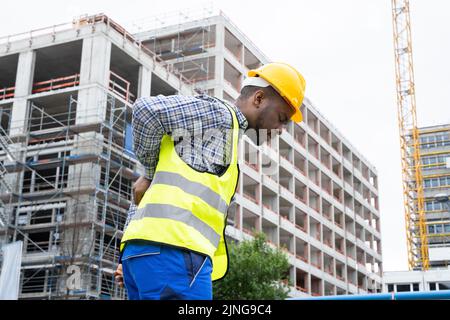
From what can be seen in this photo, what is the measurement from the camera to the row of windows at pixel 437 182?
9275cm

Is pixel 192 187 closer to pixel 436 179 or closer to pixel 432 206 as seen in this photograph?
pixel 436 179

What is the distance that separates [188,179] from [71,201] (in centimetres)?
2338

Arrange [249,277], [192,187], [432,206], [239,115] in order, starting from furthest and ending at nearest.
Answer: [432,206], [249,277], [239,115], [192,187]

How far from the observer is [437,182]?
3664 inches

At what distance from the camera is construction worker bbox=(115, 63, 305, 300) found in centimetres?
191

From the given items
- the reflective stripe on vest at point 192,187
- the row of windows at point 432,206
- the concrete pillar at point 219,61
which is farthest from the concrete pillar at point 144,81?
the row of windows at point 432,206

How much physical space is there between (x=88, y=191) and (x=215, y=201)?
74.5 feet

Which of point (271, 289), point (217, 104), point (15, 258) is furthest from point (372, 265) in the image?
point (217, 104)

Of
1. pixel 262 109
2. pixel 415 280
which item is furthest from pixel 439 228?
pixel 262 109

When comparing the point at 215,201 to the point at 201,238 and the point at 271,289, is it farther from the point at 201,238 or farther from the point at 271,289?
the point at 271,289

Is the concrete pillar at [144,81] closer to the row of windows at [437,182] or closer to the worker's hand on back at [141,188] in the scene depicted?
the worker's hand on back at [141,188]

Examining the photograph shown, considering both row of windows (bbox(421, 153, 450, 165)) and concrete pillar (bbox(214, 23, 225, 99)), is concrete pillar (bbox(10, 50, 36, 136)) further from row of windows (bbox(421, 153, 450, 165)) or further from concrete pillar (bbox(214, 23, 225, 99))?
row of windows (bbox(421, 153, 450, 165))

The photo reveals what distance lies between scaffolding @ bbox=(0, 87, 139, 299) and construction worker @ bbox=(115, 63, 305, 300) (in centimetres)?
2121

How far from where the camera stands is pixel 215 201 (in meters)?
2.03
